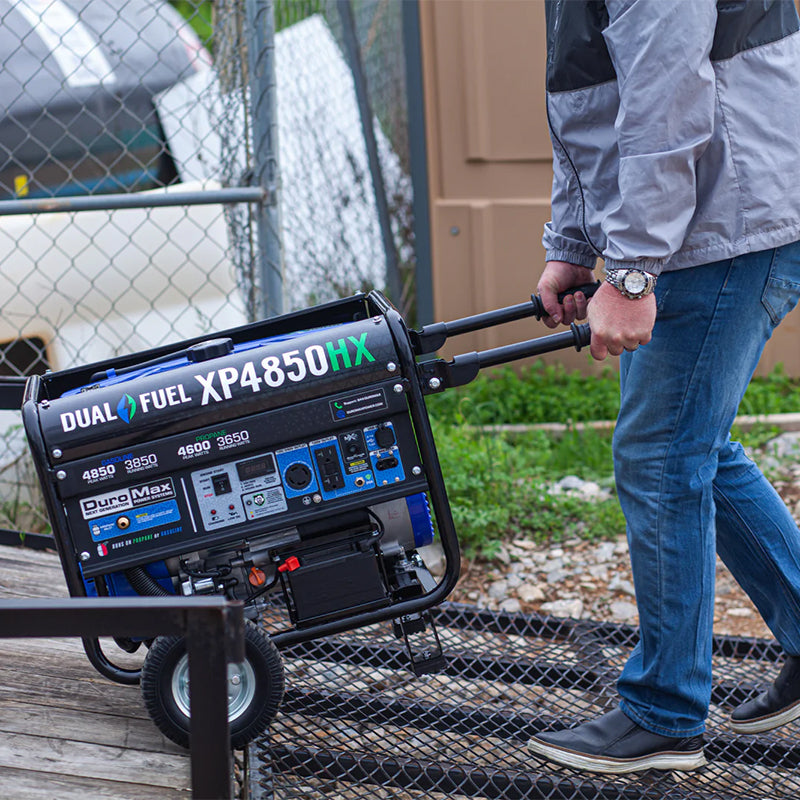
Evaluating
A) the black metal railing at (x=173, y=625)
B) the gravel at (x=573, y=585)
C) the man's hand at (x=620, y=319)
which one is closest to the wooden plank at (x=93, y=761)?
the black metal railing at (x=173, y=625)

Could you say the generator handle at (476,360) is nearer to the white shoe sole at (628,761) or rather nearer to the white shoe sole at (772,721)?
the white shoe sole at (628,761)

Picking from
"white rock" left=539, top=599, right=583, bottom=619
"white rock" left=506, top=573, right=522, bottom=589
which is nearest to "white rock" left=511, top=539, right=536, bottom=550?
"white rock" left=506, top=573, right=522, bottom=589

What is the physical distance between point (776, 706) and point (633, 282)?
1.08 metres

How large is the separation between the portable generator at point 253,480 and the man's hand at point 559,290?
0.18 metres

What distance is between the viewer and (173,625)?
1315 millimetres

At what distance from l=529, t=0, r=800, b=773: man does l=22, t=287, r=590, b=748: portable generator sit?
0.21 meters

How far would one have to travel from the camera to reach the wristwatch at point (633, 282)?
1.71 metres

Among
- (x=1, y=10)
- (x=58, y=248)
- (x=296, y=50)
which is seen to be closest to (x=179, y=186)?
(x=58, y=248)

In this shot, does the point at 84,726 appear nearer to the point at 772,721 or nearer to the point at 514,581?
the point at 772,721

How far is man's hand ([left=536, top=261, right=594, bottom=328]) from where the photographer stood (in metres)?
2.12

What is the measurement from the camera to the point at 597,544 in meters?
3.65

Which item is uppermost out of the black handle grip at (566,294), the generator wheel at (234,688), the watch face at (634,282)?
the watch face at (634,282)

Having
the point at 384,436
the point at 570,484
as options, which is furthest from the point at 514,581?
the point at 384,436

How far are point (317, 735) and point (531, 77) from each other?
11.2 ft
